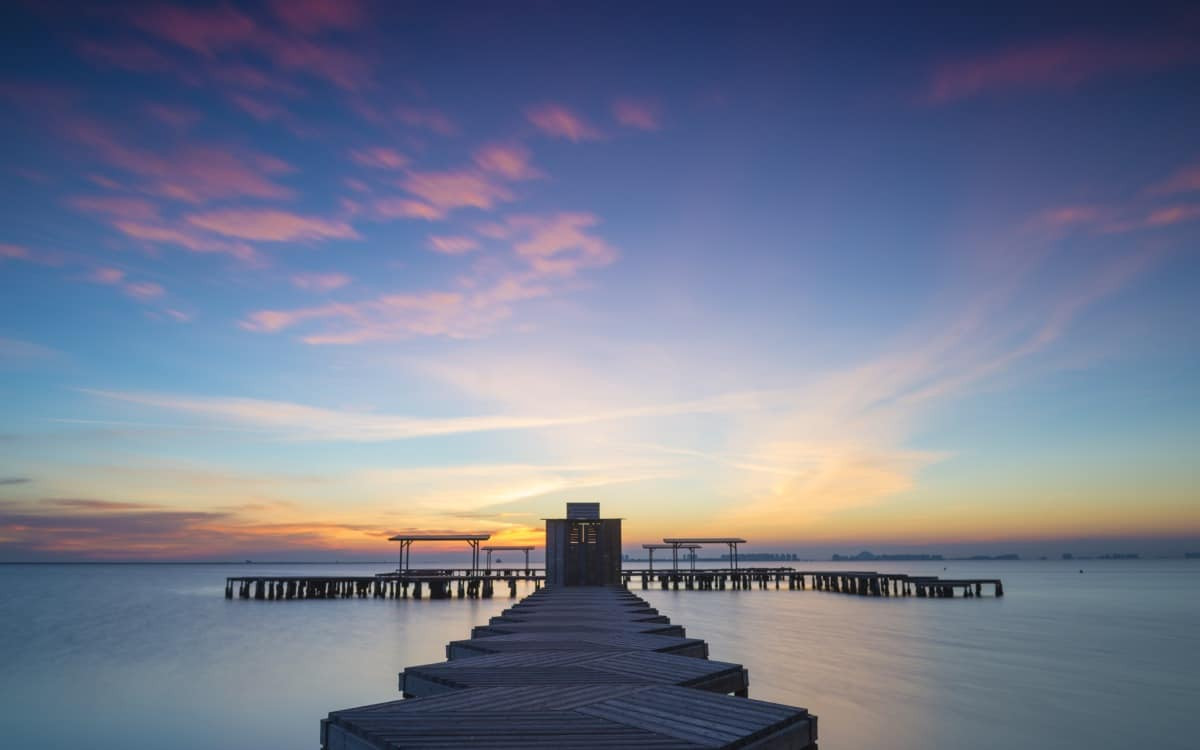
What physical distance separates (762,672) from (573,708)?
58.4ft

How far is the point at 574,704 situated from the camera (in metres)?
8.54

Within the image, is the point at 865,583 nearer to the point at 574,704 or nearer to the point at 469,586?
the point at 469,586

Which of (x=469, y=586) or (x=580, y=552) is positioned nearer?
(x=580, y=552)

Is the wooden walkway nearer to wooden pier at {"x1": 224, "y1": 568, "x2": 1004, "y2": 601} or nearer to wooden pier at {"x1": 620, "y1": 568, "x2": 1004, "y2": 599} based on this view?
wooden pier at {"x1": 224, "y1": 568, "x2": 1004, "y2": 601}

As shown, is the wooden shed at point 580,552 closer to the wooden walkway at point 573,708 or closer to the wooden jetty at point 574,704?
the wooden jetty at point 574,704

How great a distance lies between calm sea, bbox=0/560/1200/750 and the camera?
1708cm

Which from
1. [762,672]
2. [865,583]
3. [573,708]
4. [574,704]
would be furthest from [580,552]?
[865,583]

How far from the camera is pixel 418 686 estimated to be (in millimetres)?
10938

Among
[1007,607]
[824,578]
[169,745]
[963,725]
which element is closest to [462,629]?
[169,745]

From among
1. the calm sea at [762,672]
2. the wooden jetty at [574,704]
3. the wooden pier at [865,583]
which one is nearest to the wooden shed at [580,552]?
the calm sea at [762,672]

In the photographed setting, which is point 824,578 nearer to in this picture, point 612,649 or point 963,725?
point 963,725

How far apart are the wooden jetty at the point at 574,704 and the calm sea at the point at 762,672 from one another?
5773 millimetres

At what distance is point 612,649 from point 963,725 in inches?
369

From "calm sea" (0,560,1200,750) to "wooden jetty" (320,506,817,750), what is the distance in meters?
5.77
